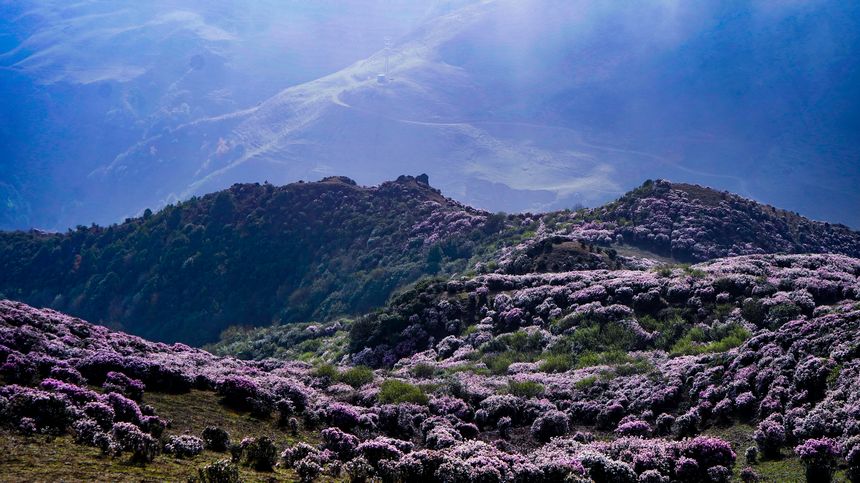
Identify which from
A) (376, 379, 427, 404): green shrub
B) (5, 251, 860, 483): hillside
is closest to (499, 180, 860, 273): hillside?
(5, 251, 860, 483): hillside

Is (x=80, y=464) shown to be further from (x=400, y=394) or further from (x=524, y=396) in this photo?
(x=524, y=396)

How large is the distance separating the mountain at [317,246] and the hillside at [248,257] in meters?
0.15

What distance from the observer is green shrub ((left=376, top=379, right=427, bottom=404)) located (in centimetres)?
2380

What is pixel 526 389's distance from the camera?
2555 centimetres

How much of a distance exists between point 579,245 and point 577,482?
3630cm

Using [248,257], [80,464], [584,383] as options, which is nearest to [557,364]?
[584,383]

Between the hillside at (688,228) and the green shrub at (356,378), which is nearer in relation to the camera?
the green shrub at (356,378)

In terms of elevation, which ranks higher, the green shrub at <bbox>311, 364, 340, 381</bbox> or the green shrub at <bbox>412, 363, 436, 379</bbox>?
the green shrub at <bbox>412, 363, 436, 379</bbox>

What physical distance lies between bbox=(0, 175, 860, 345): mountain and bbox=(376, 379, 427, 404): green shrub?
26284 mm

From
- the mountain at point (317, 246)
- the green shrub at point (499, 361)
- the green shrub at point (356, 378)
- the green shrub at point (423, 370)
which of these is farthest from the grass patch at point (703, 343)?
the mountain at point (317, 246)

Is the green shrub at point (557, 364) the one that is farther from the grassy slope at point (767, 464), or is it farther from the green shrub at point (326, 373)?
the grassy slope at point (767, 464)

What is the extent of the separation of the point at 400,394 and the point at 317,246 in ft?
176

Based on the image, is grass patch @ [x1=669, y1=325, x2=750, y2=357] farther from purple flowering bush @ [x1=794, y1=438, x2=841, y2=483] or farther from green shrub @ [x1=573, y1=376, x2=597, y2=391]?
purple flowering bush @ [x1=794, y1=438, x2=841, y2=483]

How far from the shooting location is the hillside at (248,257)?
69375 mm
